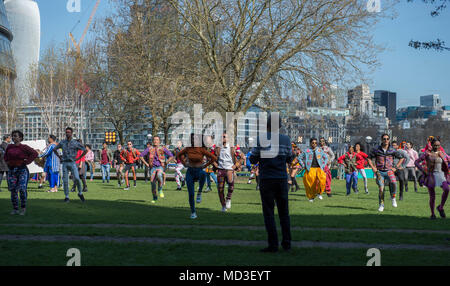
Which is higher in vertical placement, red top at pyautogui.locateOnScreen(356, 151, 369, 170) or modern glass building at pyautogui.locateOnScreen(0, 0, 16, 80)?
modern glass building at pyautogui.locateOnScreen(0, 0, 16, 80)

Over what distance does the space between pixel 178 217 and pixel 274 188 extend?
4521 millimetres

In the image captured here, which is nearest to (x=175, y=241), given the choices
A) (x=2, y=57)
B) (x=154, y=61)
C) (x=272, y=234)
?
(x=272, y=234)

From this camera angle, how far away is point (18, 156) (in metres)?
12.2

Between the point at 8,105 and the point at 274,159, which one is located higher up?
the point at 8,105

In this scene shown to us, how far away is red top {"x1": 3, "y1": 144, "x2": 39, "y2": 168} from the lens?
481 inches

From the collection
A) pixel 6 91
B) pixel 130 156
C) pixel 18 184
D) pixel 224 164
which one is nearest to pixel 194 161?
pixel 224 164

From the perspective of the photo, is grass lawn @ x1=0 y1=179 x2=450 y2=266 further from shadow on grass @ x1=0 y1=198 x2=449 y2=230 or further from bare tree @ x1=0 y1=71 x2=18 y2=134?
bare tree @ x1=0 y1=71 x2=18 y2=134

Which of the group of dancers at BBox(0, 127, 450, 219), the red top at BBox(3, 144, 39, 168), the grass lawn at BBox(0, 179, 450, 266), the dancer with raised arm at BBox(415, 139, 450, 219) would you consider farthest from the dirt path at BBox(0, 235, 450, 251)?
the dancer with raised arm at BBox(415, 139, 450, 219)

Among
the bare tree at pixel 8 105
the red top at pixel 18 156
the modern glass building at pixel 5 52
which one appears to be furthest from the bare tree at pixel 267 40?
the modern glass building at pixel 5 52

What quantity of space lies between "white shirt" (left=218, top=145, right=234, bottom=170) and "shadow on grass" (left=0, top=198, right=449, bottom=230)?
1268 millimetres

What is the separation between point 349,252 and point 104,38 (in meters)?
32.9

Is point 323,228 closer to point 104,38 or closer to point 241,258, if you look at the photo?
point 241,258

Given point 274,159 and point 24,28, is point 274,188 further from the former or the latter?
point 24,28
